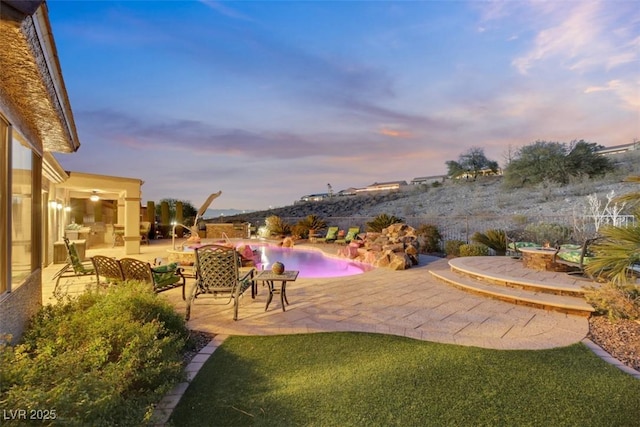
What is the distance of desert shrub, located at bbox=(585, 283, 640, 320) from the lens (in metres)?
4.65

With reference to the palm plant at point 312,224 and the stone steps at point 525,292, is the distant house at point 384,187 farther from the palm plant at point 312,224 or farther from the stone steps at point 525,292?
the stone steps at point 525,292

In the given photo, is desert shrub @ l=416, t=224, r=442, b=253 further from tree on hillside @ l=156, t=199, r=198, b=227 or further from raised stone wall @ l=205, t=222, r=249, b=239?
tree on hillside @ l=156, t=199, r=198, b=227

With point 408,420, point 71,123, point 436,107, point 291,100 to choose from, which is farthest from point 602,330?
point 291,100

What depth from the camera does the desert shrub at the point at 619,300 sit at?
4648 mm

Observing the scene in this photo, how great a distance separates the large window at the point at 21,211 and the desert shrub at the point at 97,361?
67 cm

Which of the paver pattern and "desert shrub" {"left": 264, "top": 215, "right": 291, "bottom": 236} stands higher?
"desert shrub" {"left": 264, "top": 215, "right": 291, "bottom": 236}

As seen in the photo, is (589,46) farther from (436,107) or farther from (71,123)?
(71,123)

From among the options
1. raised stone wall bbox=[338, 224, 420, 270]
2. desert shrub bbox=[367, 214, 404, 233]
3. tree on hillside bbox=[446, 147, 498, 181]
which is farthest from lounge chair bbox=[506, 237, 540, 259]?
tree on hillside bbox=[446, 147, 498, 181]

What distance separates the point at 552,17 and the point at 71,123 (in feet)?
35.0

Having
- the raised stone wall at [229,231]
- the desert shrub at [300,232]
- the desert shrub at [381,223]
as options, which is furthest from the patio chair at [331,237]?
the raised stone wall at [229,231]

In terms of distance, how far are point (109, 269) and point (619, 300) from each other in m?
8.25

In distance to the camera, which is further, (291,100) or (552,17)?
(291,100)

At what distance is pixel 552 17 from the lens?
822 cm

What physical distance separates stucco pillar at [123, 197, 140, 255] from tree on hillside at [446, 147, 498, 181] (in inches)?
1302
